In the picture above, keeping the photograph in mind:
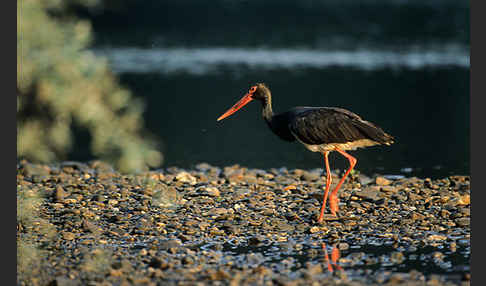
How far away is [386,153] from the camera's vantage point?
1378cm

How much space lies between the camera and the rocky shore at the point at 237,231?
636 cm

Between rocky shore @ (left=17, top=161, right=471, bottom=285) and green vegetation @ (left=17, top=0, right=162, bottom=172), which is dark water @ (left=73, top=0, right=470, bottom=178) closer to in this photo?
green vegetation @ (left=17, top=0, right=162, bottom=172)

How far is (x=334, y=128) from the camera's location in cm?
865

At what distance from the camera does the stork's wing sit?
8.64 metres

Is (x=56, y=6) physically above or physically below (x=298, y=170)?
→ above

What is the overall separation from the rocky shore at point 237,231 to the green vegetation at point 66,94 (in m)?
1.00

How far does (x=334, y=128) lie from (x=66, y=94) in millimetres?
4953

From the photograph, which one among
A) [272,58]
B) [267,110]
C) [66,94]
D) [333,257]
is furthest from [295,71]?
[66,94]

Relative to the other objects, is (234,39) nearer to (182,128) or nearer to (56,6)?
(182,128)

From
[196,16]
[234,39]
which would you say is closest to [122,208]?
[234,39]

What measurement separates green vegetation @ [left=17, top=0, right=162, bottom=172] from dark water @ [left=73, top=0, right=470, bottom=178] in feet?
1.69

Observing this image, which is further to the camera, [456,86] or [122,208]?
[456,86]

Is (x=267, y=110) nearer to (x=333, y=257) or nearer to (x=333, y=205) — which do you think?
(x=333, y=205)

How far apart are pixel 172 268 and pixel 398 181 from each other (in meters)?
5.04
